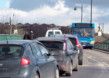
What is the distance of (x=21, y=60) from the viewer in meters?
11.9

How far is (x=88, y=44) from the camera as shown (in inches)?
2203

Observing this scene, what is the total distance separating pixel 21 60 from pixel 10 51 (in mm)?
469

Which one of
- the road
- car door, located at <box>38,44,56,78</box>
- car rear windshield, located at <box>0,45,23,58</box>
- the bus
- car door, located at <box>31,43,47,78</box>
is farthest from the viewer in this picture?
the bus

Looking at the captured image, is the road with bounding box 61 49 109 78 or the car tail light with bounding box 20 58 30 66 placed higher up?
the car tail light with bounding box 20 58 30 66

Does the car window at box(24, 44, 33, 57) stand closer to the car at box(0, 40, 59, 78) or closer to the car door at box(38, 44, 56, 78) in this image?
the car at box(0, 40, 59, 78)

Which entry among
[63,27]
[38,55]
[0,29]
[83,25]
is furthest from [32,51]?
[63,27]

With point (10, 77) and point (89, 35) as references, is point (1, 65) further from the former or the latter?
point (89, 35)

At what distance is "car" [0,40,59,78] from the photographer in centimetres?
1182

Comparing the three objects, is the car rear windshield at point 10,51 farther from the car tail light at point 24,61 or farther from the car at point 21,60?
the car tail light at point 24,61

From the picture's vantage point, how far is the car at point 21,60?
11.8 metres

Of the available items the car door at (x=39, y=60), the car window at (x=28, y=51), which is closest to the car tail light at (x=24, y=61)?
the car window at (x=28, y=51)

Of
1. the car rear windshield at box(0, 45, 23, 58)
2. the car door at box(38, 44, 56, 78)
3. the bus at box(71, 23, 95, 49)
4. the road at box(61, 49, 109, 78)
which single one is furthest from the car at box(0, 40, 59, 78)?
the bus at box(71, 23, 95, 49)

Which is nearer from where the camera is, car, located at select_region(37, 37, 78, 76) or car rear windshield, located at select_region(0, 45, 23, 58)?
car rear windshield, located at select_region(0, 45, 23, 58)

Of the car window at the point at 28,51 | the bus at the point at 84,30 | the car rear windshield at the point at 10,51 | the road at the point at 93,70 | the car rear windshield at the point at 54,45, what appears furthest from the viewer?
the bus at the point at 84,30
